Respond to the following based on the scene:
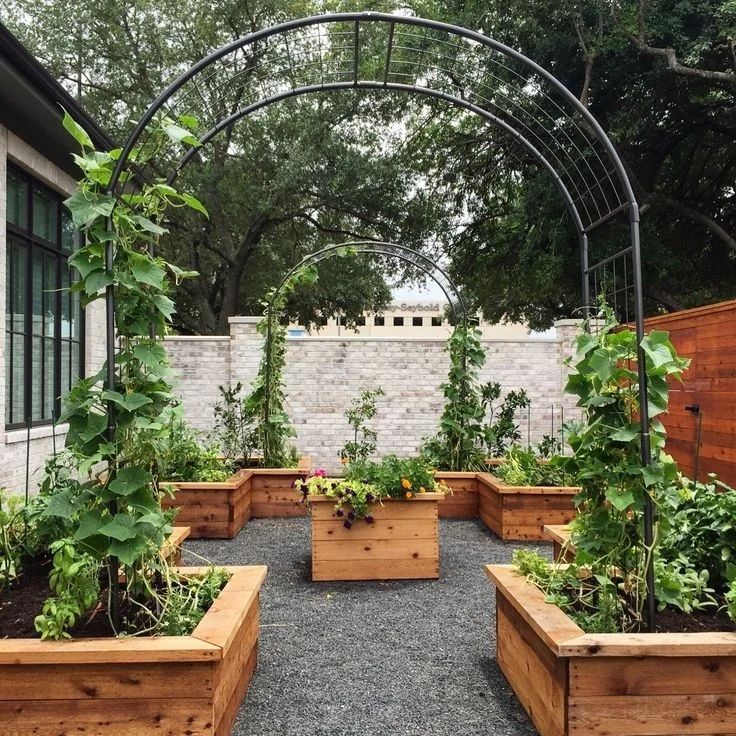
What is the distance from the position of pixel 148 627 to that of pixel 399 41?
10.1m

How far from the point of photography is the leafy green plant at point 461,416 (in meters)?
6.56

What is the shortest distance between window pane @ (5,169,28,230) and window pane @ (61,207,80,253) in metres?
0.71

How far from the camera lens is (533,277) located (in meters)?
11.7

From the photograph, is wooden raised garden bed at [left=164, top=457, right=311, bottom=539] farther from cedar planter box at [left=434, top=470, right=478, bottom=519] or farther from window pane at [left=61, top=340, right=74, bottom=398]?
window pane at [left=61, top=340, right=74, bottom=398]

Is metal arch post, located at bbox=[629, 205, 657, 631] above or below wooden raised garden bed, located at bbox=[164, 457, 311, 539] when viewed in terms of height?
above

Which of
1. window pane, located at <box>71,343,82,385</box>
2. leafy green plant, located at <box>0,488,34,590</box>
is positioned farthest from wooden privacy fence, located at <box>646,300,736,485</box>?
window pane, located at <box>71,343,82,385</box>

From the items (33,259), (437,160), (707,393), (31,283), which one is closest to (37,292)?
(31,283)

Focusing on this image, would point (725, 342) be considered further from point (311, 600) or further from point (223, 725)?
point (223, 725)

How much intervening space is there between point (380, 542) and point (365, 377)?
4494mm

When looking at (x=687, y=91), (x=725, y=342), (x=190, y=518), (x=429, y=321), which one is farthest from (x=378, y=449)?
(x=429, y=321)

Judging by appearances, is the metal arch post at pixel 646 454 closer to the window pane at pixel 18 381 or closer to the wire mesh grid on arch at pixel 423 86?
the wire mesh grid on arch at pixel 423 86

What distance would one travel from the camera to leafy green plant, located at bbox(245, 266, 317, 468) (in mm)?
6605

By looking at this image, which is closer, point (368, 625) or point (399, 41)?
point (368, 625)

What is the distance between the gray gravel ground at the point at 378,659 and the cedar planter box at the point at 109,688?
1.48 feet
